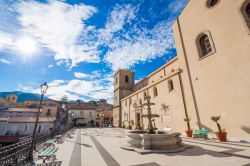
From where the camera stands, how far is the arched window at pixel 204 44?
11891 millimetres

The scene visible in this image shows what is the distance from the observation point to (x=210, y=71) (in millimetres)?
10992

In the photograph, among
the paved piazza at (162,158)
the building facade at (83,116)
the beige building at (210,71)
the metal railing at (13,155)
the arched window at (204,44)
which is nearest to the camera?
the metal railing at (13,155)

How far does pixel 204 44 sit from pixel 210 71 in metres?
3.27

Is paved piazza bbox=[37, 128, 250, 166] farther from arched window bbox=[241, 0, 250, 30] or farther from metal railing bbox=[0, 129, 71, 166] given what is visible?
arched window bbox=[241, 0, 250, 30]

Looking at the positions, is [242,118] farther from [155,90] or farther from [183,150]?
[155,90]

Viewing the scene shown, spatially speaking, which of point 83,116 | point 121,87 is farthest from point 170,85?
point 83,116

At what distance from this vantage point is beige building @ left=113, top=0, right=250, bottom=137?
8828mm

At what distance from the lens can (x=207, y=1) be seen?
40.0 ft

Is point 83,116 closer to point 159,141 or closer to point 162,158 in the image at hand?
point 159,141

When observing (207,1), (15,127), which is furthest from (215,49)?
(15,127)

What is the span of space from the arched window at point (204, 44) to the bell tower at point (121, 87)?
75.1 ft

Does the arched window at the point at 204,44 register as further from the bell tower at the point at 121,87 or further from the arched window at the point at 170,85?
the bell tower at the point at 121,87

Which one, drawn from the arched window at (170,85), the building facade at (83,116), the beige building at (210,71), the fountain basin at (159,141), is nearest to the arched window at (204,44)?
the beige building at (210,71)

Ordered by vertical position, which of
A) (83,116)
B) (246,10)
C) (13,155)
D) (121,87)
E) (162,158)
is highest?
(121,87)
